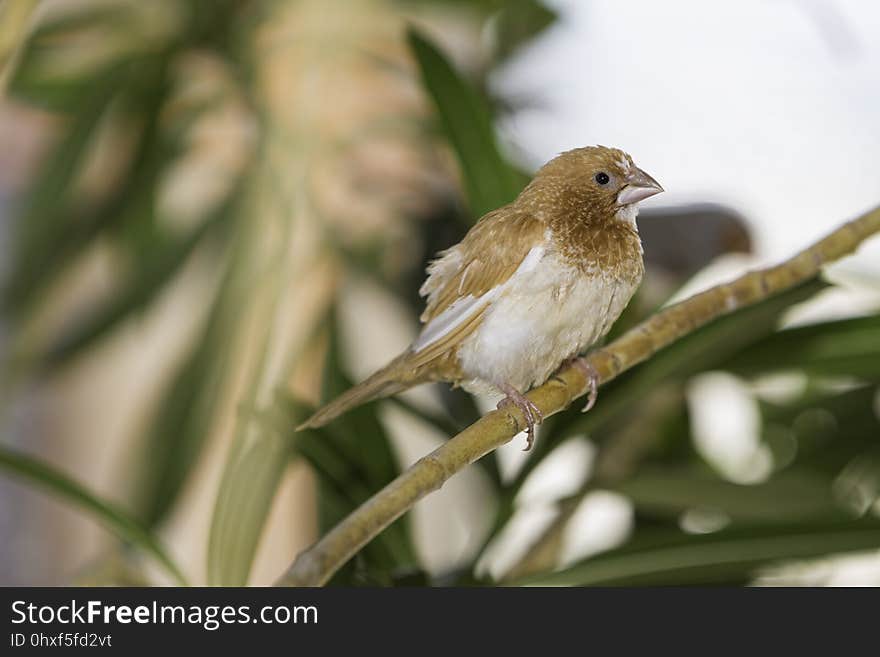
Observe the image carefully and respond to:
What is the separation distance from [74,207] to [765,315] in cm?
61

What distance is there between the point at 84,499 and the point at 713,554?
0.31 meters

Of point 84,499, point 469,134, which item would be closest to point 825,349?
point 469,134

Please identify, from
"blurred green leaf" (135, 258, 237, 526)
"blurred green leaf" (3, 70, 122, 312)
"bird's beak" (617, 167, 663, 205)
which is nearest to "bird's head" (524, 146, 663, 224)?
"bird's beak" (617, 167, 663, 205)

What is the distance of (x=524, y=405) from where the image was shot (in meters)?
0.30

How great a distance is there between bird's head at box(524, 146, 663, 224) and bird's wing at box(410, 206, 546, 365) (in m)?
0.01

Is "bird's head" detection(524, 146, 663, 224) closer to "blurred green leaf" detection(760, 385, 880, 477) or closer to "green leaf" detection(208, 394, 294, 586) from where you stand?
"green leaf" detection(208, 394, 294, 586)

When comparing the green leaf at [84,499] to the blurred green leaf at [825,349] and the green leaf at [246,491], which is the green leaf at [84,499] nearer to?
the green leaf at [246,491]

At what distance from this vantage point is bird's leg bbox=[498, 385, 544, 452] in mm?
292

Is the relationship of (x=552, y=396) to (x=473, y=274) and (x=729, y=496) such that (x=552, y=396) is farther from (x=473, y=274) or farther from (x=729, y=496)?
(x=729, y=496)

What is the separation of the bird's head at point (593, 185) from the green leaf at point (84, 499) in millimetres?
275

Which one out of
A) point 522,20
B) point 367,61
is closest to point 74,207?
point 367,61

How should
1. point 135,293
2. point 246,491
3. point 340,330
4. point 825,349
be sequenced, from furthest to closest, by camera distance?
point 135,293 < point 340,330 < point 825,349 < point 246,491

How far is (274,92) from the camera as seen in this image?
2.99ft

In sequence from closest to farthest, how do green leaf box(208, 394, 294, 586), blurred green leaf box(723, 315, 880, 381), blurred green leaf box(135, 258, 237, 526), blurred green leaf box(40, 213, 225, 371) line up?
green leaf box(208, 394, 294, 586)
blurred green leaf box(723, 315, 880, 381)
blurred green leaf box(135, 258, 237, 526)
blurred green leaf box(40, 213, 225, 371)
